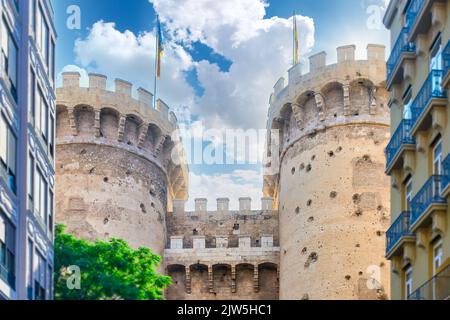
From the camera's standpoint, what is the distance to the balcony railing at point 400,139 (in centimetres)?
3131

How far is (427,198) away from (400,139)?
3.08m

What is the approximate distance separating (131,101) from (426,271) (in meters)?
31.5

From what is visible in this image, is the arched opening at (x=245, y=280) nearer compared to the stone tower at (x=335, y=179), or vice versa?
the stone tower at (x=335, y=179)

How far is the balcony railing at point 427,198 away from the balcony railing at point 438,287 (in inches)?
65.4

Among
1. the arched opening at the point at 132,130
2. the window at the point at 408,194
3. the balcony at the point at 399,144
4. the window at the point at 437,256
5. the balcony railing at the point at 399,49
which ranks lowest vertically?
the window at the point at 437,256

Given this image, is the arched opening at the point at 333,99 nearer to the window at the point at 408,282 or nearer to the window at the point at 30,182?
the window at the point at 408,282

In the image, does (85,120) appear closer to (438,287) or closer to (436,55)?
(436,55)

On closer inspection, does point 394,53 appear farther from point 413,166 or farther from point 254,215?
point 254,215

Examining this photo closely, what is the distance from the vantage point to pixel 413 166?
31.3 metres

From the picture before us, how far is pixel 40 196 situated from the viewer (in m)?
32.4

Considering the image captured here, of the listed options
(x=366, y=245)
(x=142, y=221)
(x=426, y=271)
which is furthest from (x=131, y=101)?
(x=426, y=271)

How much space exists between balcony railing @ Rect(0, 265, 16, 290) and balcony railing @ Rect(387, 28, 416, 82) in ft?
33.4

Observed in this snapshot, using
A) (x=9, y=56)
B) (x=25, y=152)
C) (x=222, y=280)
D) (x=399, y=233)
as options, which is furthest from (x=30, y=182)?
(x=222, y=280)

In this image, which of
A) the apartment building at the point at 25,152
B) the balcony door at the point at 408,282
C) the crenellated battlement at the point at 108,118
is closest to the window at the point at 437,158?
the balcony door at the point at 408,282
